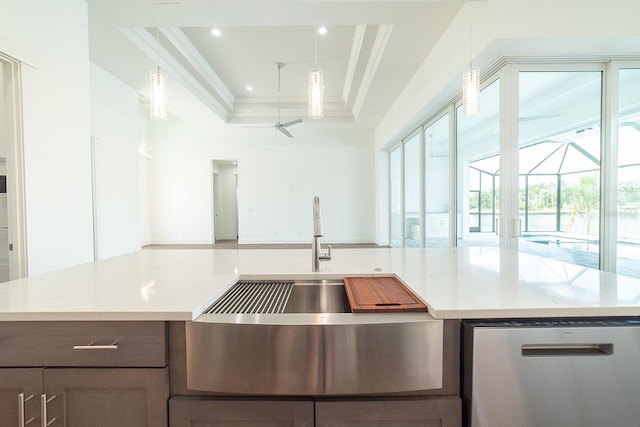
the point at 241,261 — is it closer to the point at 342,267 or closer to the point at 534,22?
the point at 342,267

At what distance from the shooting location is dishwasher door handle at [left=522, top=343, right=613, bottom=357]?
79cm

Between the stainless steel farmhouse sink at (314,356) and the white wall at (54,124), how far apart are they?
2.13m

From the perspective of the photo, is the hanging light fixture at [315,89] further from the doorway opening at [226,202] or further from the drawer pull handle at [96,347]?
the doorway opening at [226,202]

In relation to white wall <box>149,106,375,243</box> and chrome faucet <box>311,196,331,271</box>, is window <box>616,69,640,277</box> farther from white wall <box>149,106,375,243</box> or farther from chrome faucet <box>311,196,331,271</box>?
white wall <box>149,106,375,243</box>

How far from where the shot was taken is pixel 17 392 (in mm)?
819

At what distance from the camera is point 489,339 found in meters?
0.78

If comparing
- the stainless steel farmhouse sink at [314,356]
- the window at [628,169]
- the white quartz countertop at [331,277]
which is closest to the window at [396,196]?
the window at [628,169]

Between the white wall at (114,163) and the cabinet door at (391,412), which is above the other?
the white wall at (114,163)

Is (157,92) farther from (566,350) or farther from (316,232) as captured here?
(566,350)

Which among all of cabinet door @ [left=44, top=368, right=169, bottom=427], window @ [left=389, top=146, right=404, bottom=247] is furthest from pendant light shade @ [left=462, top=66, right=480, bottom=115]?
window @ [left=389, top=146, right=404, bottom=247]

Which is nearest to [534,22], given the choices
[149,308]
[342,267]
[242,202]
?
[342,267]

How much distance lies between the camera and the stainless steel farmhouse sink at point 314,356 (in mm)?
787

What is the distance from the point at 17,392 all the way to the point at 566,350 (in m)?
1.64

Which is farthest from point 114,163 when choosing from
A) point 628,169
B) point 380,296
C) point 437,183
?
point 628,169
